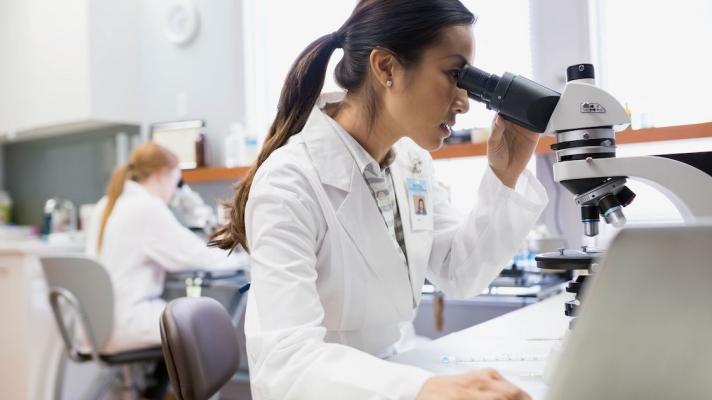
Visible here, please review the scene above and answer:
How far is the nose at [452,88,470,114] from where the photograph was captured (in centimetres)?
110

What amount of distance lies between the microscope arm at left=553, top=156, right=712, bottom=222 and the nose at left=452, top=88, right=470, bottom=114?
27 centimetres

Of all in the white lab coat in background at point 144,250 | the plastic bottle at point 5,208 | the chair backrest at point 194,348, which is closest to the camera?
the chair backrest at point 194,348

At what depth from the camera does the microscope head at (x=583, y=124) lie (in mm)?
882

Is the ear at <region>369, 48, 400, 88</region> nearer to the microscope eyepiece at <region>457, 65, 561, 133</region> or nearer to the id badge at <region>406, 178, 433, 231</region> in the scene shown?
the microscope eyepiece at <region>457, 65, 561, 133</region>

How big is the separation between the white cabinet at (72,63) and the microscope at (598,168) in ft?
9.49

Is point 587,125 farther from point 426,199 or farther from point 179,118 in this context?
point 179,118

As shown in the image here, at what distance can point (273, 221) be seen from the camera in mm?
926

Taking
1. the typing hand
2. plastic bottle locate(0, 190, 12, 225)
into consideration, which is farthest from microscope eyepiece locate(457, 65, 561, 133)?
plastic bottle locate(0, 190, 12, 225)

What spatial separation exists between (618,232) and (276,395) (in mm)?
510

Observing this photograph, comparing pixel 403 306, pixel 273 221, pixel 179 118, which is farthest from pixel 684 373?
pixel 179 118

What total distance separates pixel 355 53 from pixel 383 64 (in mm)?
74

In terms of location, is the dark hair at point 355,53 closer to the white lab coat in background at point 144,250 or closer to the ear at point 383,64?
the ear at point 383,64

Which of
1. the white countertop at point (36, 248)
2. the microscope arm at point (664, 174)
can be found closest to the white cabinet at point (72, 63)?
the white countertop at point (36, 248)

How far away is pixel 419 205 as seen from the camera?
4.26ft
